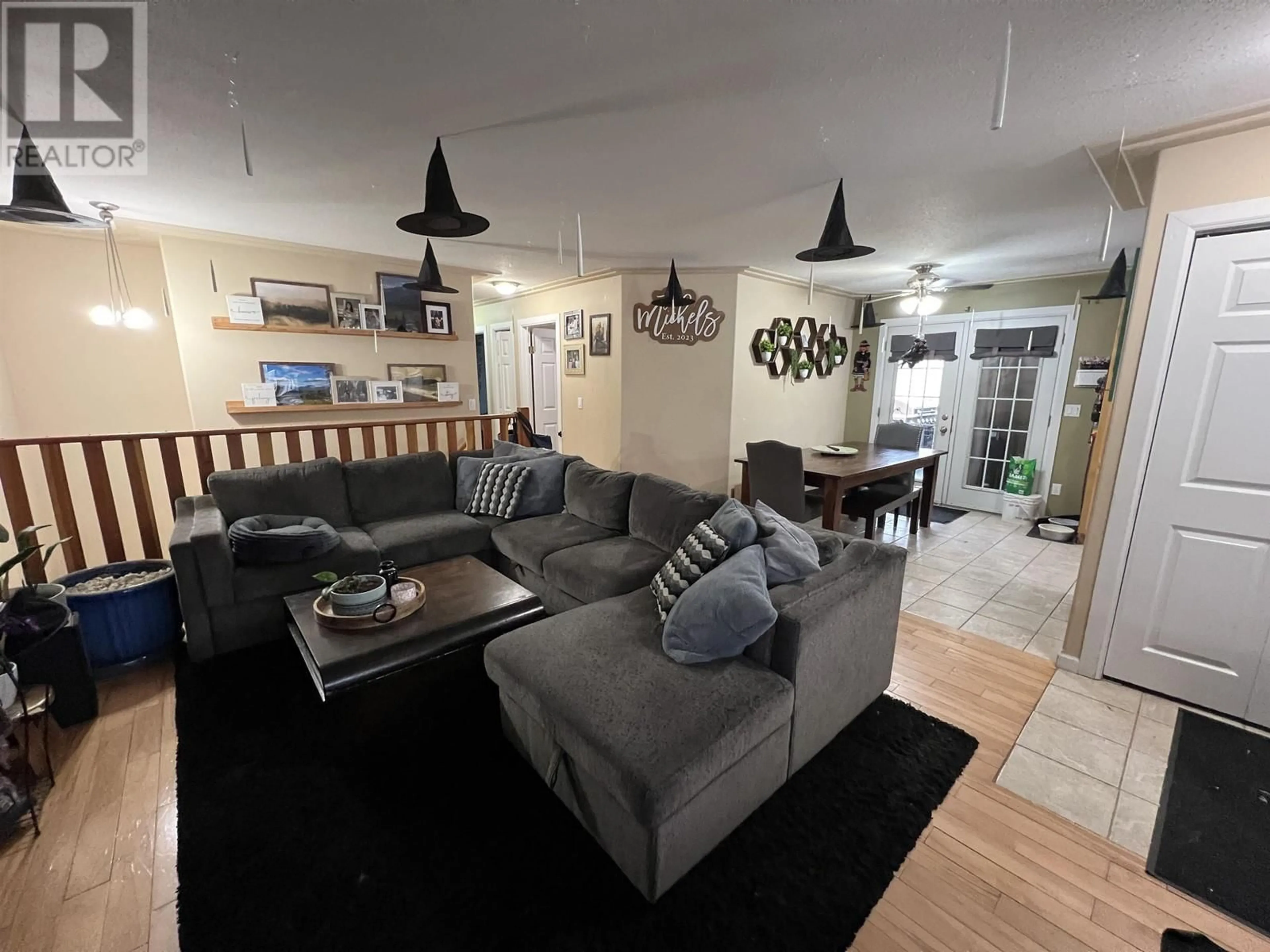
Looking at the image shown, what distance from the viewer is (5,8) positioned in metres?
1.29

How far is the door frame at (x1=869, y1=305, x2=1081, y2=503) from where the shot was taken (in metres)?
4.67

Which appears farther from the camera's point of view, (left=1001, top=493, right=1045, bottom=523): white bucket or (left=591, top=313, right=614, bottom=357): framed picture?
(left=1001, top=493, right=1045, bottom=523): white bucket

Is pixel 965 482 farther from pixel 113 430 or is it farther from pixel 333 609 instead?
pixel 113 430

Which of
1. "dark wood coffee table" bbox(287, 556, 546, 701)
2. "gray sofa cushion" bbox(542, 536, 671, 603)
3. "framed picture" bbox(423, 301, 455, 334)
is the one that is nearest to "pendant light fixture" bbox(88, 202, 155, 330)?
"framed picture" bbox(423, 301, 455, 334)

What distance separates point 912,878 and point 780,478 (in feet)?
7.61

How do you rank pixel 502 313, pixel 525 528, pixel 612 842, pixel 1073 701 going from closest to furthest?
pixel 612 842
pixel 1073 701
pixel 525 528
pixel 502 313

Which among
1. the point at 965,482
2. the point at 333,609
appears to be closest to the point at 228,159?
the point at 333,609

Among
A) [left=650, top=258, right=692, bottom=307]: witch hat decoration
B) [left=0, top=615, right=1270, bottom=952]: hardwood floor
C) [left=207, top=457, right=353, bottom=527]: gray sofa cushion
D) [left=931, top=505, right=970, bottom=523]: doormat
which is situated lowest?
[left=0, top=615, right=1270, bottom=952]: hardwood floor

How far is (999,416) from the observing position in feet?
16.9

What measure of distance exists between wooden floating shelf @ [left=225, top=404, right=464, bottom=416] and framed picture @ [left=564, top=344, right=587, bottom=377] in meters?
1.14

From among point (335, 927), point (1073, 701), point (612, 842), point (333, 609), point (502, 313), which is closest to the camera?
point (335, 927)

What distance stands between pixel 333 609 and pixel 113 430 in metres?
3.49

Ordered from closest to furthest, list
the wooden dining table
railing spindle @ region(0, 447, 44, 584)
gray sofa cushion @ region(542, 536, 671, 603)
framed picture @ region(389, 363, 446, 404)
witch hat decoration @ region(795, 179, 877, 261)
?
witch hat decoration @ region(795, 179, 877, 261) → gray sofa cushion @ region(542, 536, 671, 603) → railing spindle @ region(0, 447, 44, 584) → the wooden dining table → framed picture @ region(389, 363, 446, 404)

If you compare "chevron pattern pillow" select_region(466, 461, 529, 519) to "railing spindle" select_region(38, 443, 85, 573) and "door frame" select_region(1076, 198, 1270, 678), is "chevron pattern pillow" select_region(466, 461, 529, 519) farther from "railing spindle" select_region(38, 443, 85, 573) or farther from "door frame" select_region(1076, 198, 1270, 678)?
"door frame" select_region(1076, 198, 1270, 678)
